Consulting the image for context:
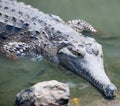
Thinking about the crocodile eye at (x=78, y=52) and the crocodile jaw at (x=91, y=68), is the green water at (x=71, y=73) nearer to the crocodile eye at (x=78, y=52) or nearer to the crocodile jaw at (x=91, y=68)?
the crocodile jaw at (x=91, y=68)

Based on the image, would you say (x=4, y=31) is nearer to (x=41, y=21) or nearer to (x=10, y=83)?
(x=41, y=21)

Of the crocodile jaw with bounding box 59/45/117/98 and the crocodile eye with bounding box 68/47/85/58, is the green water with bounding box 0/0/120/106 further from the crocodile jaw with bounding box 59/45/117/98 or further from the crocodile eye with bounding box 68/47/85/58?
the crocodile eye with bounding box 68/47/85/58

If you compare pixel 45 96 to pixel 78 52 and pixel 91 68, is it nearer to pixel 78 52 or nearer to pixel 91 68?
pixel 91 68

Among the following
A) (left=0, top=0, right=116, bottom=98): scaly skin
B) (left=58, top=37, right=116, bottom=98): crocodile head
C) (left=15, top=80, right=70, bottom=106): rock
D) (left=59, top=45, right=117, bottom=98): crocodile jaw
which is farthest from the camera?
(left=0, top=0, right=116, bottom=98): scaly skin

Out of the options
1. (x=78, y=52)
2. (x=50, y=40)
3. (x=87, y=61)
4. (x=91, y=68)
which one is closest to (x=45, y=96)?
(x=91, y=68)

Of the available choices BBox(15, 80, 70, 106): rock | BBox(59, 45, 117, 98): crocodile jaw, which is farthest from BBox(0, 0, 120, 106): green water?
BBox(15, 80, 70, 106): rock

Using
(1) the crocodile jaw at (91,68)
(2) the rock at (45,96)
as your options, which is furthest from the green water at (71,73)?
(2) the rock at (45,96)
